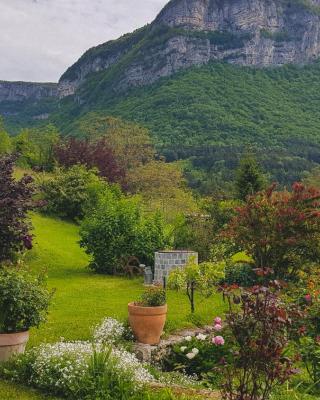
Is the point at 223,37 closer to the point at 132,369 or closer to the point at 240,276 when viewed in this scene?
the point at 240,276

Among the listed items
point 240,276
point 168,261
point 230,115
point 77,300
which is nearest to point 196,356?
point 77,300

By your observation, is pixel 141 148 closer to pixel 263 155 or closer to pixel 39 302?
pixel 263 155

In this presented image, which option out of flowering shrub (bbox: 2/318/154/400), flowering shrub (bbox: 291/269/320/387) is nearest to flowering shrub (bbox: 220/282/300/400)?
flowering shrub (bbox: 291/269/320/387)

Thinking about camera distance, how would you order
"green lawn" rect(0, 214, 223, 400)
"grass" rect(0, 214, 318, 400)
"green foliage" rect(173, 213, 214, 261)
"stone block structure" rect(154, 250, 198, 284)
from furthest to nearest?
"green foliage" rect(173, 213, 214, 261)
"stone block structure" rect(154, 250, 198, 284)
"green lawn" rect(0, 214, 223, 400)
"grass" rect(0, 214, 318, 400)

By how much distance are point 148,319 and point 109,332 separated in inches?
25.7

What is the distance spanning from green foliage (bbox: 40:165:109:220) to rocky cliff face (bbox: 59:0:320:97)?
102 m

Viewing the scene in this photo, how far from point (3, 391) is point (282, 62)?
139m

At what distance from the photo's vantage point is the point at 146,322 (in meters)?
8.85

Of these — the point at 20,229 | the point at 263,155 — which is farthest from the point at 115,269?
the point at 263,155

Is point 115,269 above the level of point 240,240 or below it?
below

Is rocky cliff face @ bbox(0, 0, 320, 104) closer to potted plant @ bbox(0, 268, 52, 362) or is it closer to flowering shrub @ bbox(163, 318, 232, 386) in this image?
flowering shrub @ bbox(163, 318, 232, 386)

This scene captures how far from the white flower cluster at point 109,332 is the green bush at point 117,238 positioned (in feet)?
33.8

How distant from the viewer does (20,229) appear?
951 cm

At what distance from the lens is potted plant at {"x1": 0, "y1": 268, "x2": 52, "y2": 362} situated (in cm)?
727
